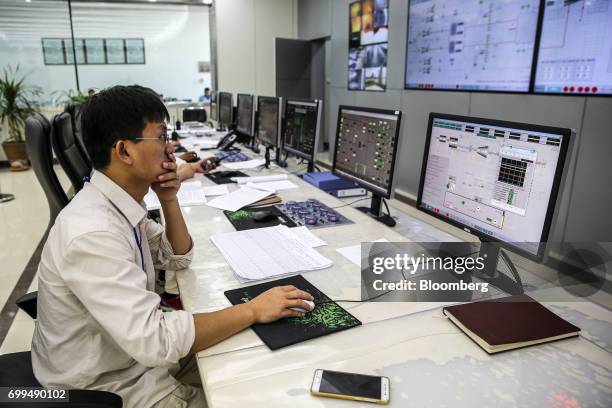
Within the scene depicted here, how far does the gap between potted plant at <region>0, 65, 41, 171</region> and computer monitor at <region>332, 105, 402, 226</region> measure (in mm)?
5856

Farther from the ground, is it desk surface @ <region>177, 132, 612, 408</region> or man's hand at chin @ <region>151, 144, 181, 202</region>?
man's hand at chin @ <region>151, 144, 181, 202</region>

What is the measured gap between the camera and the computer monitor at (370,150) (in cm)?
170

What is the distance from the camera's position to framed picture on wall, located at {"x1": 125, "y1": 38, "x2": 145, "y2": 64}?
779 centimetres

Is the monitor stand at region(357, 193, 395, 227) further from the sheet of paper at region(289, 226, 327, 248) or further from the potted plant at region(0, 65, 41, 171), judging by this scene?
the potted plant at region(0, 65, 41, 171)

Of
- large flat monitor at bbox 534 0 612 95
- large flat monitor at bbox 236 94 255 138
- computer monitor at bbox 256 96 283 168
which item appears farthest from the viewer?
large flat monitor at bbox 236 94 255 138

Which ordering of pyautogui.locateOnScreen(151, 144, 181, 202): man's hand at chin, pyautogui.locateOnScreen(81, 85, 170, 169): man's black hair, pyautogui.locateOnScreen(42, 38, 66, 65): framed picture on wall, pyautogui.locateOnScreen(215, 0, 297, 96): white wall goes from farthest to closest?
pyautogui.locateOnScreen(215, 0, 297, 96): white wall < pyautogui.locateOnScreen(42, 38, 66, 65): framed picture on wall < pyautogui.locateOnScreen(151, 144, 181, 202): man's hand at chin < pyautogui.locateOnScreen(81, 85, 170, 169): man's black hair

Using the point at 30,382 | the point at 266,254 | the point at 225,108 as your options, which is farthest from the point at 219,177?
the point at 225,108

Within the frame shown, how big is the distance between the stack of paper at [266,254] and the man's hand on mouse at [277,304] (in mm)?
197

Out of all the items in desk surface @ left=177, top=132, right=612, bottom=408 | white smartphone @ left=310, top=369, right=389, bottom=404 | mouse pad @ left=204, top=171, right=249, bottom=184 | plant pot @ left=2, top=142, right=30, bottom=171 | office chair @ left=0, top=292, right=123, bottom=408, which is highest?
mouse pad @ left=204, top=171, right=249, bottom=184

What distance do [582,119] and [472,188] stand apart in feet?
7.17

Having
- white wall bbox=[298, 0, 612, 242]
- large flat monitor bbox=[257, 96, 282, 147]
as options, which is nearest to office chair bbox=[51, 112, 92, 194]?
large flat monitor bbox=[257, 96, 282, 147]

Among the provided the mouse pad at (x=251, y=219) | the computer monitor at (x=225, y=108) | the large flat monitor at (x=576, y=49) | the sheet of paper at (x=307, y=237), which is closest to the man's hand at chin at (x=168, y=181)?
the mouse pad at (x=251, y=219)

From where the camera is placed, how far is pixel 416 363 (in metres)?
0.93

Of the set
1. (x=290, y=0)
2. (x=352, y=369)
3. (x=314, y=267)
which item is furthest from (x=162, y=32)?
(x=352, y=369)
